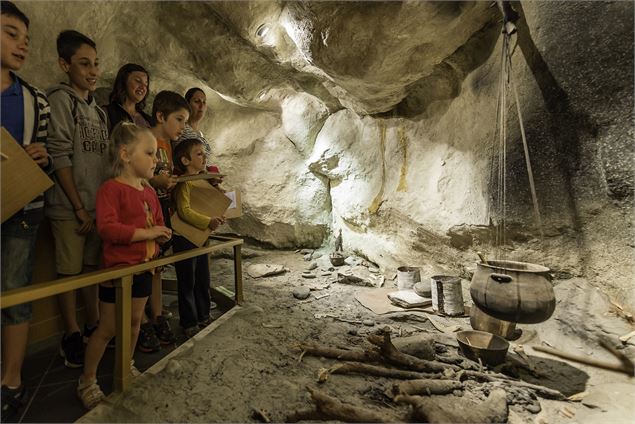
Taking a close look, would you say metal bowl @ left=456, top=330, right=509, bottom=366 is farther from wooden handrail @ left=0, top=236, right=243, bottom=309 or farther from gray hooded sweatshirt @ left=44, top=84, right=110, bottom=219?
gray hooded sweatshirt @ left=44, top=84, right=110, bottom=219

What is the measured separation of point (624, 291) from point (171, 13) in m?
7.10

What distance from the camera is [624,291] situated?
9.37ft

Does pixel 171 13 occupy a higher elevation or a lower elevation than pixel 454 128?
higher

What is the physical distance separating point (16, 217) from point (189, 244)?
4.26 feet

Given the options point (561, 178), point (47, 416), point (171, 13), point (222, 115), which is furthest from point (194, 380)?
point (222, 115)

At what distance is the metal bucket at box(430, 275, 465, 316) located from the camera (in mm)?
3816

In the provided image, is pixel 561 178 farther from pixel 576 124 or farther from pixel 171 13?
pixel 171 13

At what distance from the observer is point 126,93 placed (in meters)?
2.94

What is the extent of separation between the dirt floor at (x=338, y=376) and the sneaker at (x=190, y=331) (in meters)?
0.20

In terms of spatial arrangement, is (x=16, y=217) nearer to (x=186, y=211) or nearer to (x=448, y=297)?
(x=186, y=211)

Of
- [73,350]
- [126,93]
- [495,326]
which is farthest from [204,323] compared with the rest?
[495,326]

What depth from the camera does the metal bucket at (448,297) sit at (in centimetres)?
382

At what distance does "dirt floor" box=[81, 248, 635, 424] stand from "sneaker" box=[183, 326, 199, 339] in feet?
0.66

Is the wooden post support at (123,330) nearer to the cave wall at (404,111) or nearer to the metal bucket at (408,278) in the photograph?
the cave wall at (404,111)
